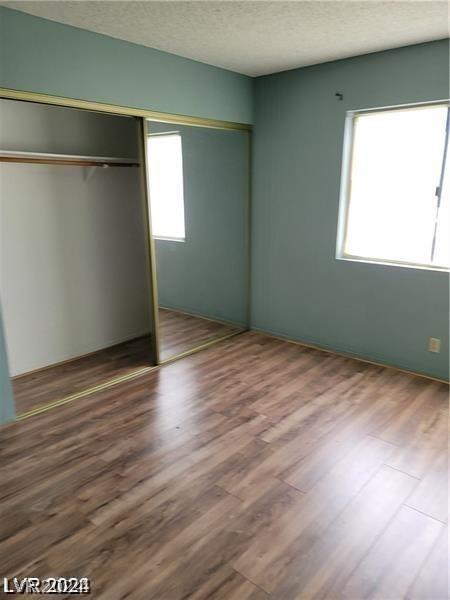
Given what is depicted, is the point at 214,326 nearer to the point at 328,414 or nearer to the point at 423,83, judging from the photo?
the point at 328,414

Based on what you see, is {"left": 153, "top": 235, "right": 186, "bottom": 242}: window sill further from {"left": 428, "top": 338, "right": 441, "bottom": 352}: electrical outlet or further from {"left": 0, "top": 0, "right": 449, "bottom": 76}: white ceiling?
{"left": 428, "top": 338, "right": 441, "bottom": 352}: electrical outlet

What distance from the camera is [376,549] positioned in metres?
1.87

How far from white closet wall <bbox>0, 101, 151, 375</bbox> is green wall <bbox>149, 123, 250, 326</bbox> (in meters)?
0.64

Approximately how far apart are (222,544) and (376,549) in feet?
2.23

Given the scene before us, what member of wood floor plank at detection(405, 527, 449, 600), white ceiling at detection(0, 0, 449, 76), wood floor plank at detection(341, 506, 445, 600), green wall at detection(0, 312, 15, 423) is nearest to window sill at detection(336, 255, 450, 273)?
white ceiling at detection(0, 0, 449, 76)

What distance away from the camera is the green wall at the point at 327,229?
3.34 m

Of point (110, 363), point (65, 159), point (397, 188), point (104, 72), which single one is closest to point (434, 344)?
point (397, 188)

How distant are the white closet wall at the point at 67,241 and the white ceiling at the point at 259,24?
1.10 meters

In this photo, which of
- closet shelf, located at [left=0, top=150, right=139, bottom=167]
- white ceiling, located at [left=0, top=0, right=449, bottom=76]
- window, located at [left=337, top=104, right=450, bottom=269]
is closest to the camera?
white ceiling, located at [left=0, top=0, right=449, bottom=76]

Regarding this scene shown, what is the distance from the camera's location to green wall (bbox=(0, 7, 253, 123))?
8.07 ft

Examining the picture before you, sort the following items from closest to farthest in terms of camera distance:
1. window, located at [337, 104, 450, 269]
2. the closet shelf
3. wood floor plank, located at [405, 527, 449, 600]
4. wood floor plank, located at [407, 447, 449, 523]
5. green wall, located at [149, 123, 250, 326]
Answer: wood floor plank, located at [405, 527, 449, 600]
wood floor plank, located at [407, 447, 449, 523]
the closet shelf
window, located at [337, 104, 450, 269]
green wall, located at [149, 123, 250, 326]

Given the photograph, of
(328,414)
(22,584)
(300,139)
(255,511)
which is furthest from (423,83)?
(22,584)

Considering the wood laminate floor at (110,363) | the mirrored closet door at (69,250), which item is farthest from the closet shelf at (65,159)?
the wood laminate floor at (110,363)

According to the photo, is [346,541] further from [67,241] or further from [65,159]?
[65,159]
